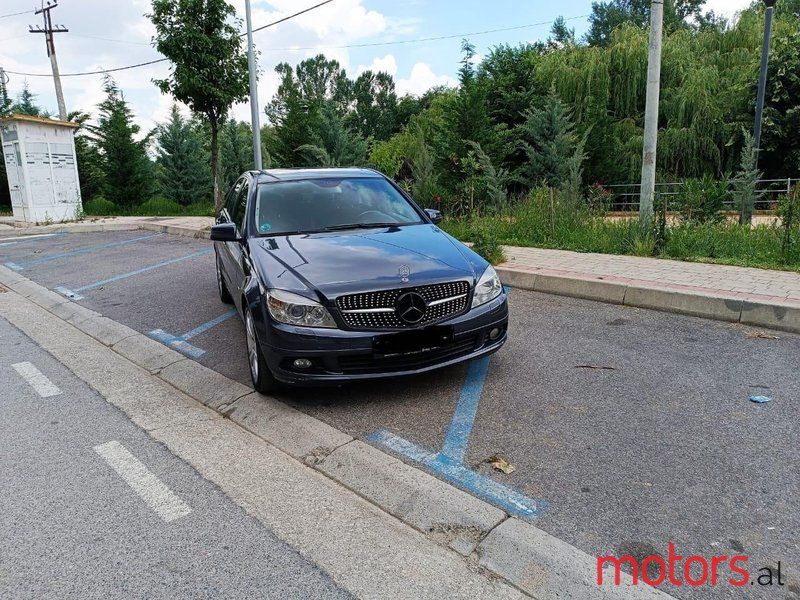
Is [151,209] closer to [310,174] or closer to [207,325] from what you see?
[207,325]

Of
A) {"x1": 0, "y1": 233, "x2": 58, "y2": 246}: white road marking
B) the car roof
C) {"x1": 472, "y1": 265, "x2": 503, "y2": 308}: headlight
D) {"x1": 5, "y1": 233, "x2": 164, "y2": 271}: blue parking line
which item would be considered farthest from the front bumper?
{"x1": 0, "y1": 233, "x2": 58, "y2": 246}: white road marking

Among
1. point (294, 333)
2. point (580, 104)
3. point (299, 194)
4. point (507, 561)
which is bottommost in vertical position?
point (507, 561)

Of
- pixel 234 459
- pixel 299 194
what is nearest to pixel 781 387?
pixel 234 459

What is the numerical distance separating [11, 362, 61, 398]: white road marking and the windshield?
2.07 metres

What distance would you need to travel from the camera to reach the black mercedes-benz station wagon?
3863mm

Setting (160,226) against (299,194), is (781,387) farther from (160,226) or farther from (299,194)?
(160,226)

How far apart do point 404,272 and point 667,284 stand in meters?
4.06

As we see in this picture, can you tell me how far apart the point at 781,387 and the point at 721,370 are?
1.47ft

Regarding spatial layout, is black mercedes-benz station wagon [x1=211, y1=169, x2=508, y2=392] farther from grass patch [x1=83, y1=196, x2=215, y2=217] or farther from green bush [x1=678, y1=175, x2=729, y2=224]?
grass patch [x1=83, y1=196, x2=215, y2=217]

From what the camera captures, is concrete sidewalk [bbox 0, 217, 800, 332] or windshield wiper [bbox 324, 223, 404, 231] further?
concrete sidewalk [bbox 0, 217, 800, 332]

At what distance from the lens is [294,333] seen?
384cm

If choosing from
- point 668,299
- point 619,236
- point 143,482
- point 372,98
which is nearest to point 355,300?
point 143,482

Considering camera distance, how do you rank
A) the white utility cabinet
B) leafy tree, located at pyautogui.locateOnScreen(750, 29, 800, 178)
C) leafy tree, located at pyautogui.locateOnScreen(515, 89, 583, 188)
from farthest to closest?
leafy tree, located at pyautogui.locateOnScreen(750, 29, 800, 178) → the white utility cabinet → leafy tree, located at pyautogui.locateOnScreen(515, 89, 583, 188)

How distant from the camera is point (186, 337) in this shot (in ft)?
19.7
